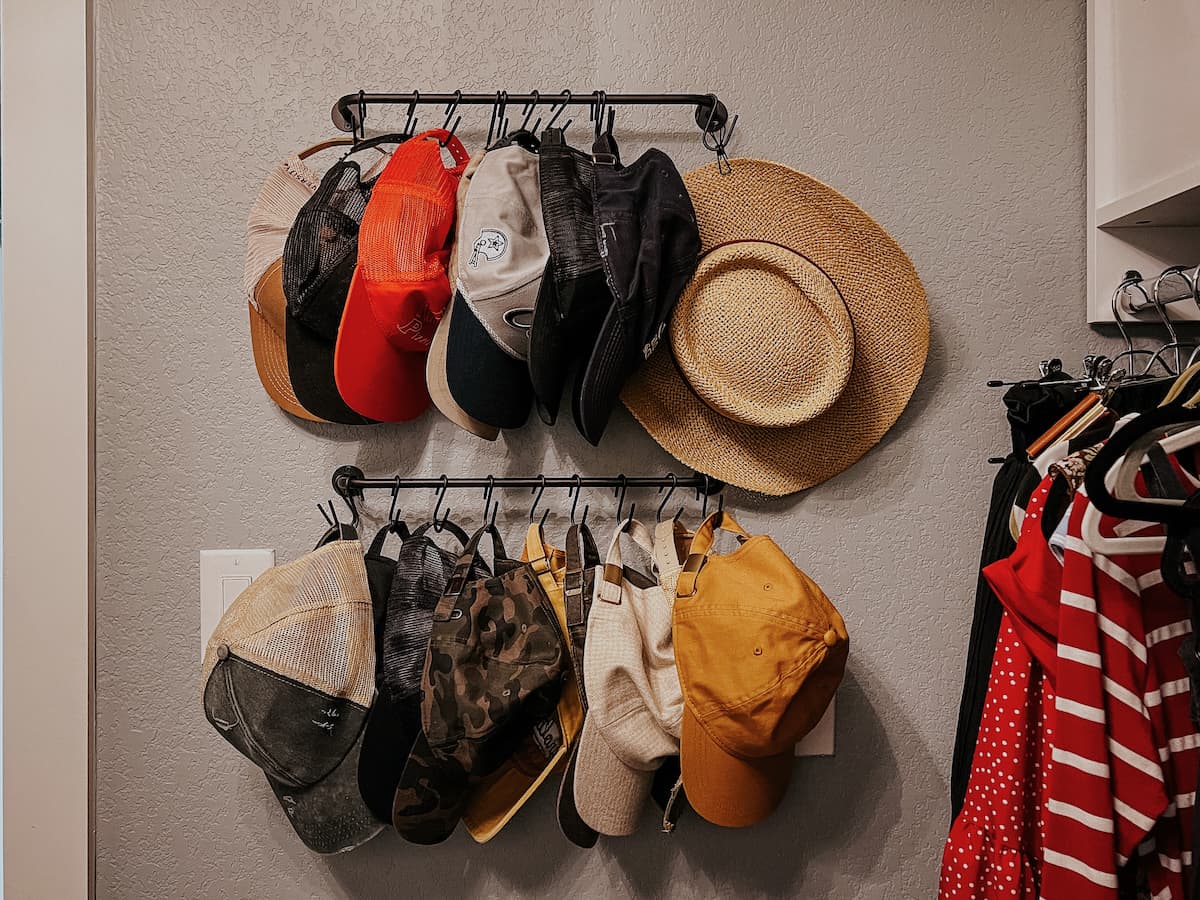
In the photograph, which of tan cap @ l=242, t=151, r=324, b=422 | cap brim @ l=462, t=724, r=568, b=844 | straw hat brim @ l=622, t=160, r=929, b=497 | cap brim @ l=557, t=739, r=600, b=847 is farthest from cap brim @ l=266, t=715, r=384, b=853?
straw hat brim @ l=622, t=160, r=929, b=497

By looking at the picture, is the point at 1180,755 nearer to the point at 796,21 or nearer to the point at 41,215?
the point at 796,21

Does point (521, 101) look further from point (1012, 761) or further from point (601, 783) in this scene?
point (1012, 761)

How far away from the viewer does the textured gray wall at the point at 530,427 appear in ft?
3.93

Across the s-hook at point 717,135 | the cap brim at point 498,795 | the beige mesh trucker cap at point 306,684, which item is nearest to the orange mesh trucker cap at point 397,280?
the beige mesh trucker cap at point 306,684

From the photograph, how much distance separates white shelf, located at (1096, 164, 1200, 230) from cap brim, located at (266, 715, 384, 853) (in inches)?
43.9

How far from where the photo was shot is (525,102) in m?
1.16

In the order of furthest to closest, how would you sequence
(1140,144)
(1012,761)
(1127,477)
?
(1140,144), (1012,761), (1127,477)

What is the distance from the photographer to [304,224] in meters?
1.07

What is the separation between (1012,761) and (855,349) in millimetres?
512

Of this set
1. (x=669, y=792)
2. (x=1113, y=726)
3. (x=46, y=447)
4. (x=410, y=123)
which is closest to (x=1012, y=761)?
(x=1113, y=726)

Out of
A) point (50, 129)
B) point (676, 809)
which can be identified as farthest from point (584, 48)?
point (676, 809)

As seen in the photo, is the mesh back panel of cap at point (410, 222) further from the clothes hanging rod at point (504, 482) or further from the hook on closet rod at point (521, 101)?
the clothes hanging rod at point (504, 482)

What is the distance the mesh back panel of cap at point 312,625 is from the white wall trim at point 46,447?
282 mm

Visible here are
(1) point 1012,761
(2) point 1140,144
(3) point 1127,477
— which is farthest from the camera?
(2) point 1140,144
